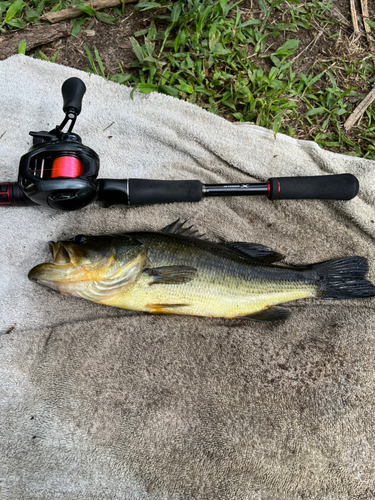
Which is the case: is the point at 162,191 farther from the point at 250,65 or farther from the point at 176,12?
the point at 176,12

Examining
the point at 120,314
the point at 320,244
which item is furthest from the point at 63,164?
the point at 320,244

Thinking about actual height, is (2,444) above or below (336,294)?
below

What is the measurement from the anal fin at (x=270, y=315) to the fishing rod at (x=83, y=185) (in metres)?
1.04

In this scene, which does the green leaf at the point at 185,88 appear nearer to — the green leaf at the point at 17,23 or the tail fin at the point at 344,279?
the green leaf at the point at 17,23

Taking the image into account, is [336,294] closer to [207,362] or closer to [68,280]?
[207,362]

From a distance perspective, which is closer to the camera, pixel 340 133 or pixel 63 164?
pixel 63 164

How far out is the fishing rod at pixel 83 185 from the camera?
8.98ft

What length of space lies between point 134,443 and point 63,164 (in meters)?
2.25

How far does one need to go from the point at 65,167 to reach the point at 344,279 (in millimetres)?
2676

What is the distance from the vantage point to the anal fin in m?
3.25

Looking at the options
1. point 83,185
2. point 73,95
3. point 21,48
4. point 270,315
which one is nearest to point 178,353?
point 270,315

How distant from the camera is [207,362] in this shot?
313 cm

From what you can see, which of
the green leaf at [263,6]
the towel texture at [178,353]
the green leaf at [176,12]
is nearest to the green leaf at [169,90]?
the towel texture at [178,353]

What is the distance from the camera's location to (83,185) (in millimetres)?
2748
